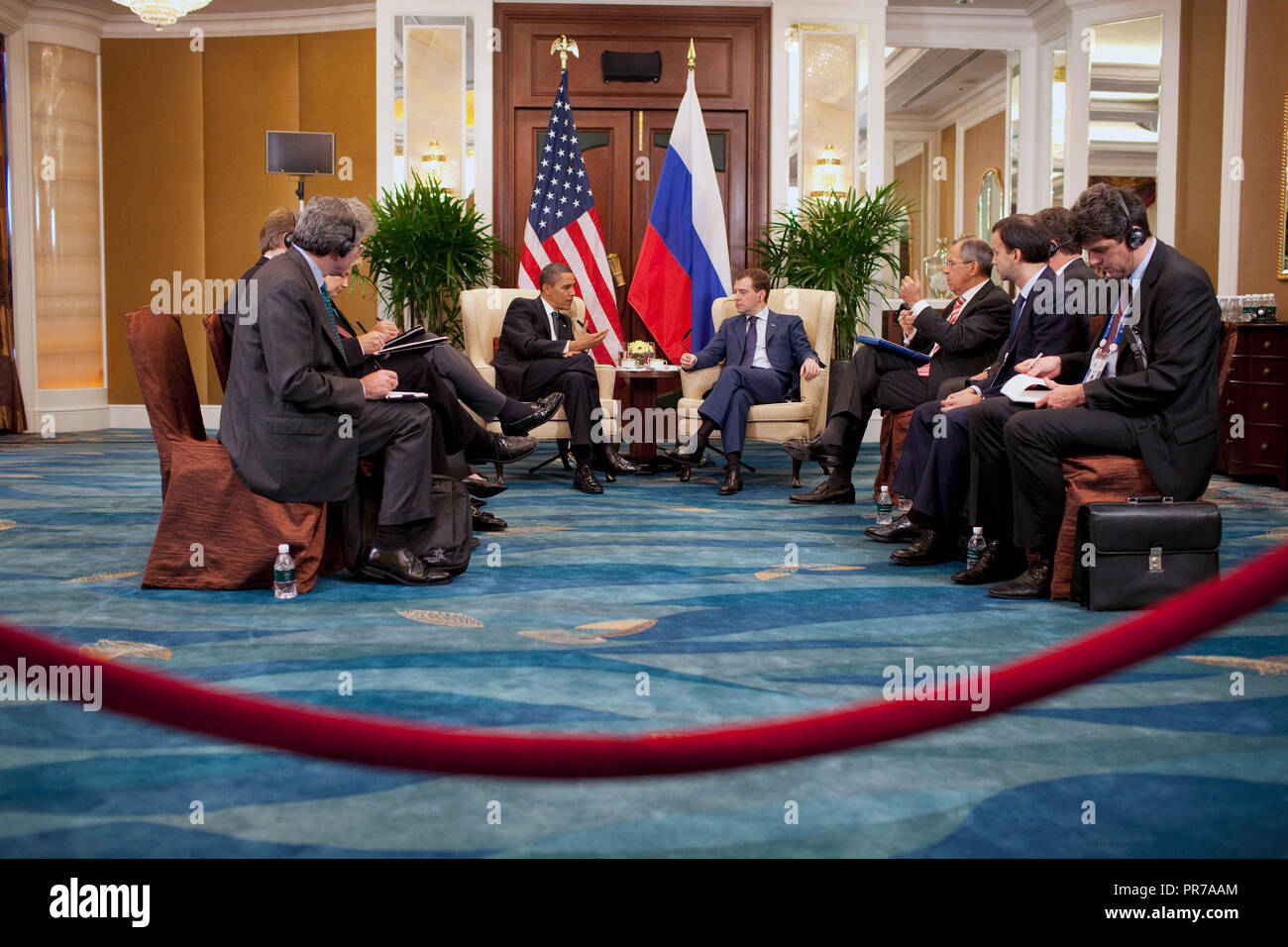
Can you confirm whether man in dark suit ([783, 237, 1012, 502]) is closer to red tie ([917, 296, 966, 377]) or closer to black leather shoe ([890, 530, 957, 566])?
red tie ([917, 296, 966, 377])

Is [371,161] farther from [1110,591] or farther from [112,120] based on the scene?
[1110,591]

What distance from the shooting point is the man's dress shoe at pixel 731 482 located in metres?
6.21

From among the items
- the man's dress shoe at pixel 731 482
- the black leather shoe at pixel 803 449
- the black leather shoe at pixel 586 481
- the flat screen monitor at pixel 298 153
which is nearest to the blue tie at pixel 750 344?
the black leather shoe at pixel 803 449

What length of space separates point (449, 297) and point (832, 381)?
3449 millimetres

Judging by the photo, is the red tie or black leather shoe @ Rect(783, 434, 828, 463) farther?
black leather shoe @ Rect(783, 434, 828, 463)

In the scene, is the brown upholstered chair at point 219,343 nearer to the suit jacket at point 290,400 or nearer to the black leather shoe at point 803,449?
the suit jacket at point 290,400

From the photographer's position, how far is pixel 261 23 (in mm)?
10242

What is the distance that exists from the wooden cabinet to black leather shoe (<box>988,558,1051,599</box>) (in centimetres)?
362

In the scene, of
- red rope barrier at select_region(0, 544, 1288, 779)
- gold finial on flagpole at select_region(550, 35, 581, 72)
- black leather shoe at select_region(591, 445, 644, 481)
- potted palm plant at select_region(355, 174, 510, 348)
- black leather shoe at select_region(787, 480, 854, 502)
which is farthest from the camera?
gold finial on flagpole at select_region(550, 35, 581, 72)

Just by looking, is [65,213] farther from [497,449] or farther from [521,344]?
[497,449]

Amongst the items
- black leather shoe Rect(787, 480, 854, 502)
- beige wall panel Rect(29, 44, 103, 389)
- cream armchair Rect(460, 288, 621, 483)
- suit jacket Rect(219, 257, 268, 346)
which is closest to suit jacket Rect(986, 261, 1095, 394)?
black leather shoe Rect(787, 480, 854, 502)

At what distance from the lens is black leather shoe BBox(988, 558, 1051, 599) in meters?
3.72

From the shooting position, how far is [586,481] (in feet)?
20.6
